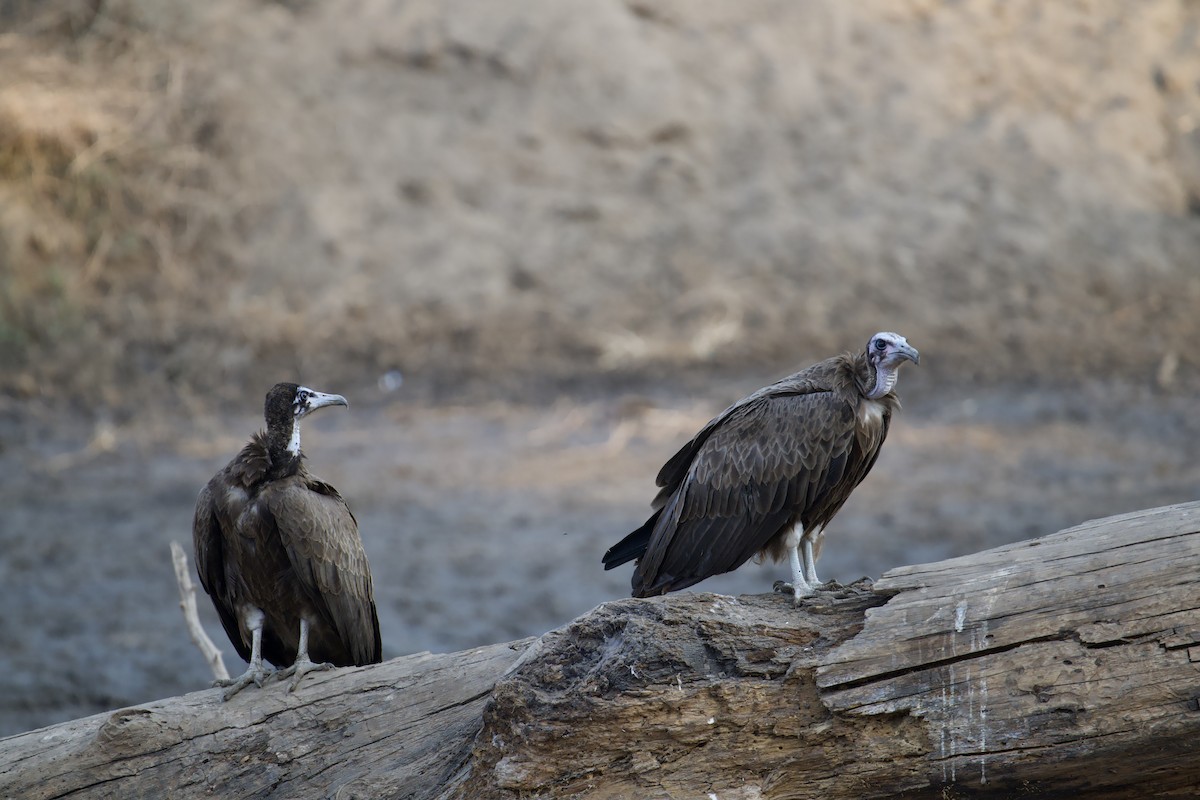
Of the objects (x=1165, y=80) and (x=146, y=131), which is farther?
(x=1165, y=80)

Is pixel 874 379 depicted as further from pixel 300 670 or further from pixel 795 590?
pixel 300 670

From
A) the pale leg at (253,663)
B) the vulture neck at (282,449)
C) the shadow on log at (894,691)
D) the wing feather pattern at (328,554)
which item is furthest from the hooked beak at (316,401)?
the shadow on log at (894,691)

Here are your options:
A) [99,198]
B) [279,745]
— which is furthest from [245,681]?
[99,198]

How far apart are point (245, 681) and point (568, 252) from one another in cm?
1114

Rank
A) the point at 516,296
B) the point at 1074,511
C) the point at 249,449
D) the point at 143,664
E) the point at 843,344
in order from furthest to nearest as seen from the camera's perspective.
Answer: the point at 516,296
the point at 843,344
the point at 1074,511
the point at 143,664
the point at 249,449

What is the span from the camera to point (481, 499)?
11.9 metres

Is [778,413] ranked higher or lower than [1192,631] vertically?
higher

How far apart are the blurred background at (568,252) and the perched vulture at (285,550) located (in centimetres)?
489

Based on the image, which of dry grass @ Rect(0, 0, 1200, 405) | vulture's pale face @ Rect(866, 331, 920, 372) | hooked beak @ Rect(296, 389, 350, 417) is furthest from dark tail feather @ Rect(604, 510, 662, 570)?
dry grass @ Rect(0, 0, 1200, 405)

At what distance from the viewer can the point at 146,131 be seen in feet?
51.0

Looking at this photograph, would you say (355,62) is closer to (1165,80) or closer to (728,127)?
(728,127)

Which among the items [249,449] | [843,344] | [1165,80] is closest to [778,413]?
[249,449]

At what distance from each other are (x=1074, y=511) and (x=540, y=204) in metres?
7.75

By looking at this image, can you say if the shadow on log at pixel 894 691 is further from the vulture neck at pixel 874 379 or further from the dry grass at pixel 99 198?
the dry grass at pixel 99 198
